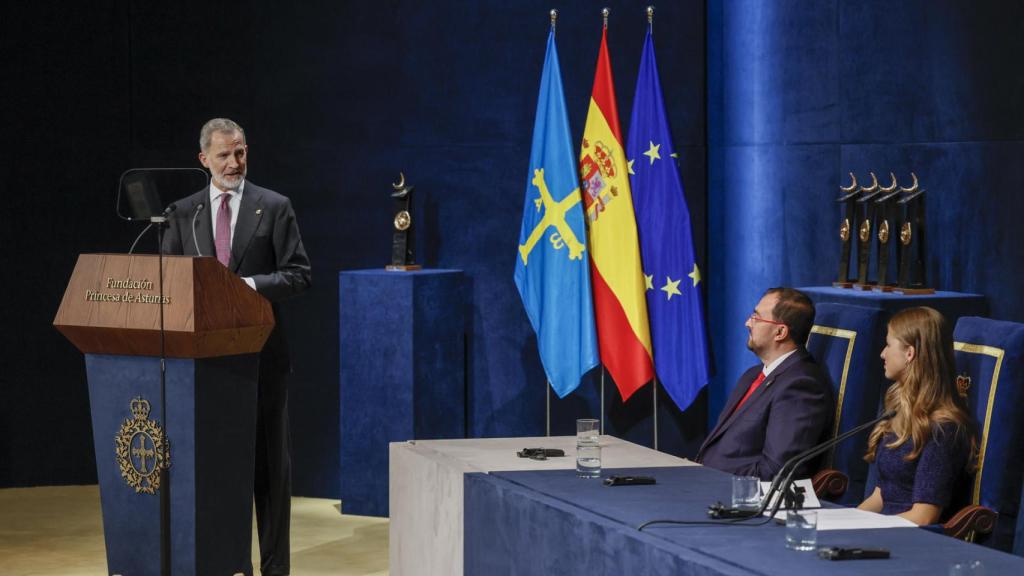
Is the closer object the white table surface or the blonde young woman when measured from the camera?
the blonde young woman

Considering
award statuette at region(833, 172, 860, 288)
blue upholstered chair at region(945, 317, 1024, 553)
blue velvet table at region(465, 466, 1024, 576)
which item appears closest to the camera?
blue velvet table at region(465, 466, 1024, 576)

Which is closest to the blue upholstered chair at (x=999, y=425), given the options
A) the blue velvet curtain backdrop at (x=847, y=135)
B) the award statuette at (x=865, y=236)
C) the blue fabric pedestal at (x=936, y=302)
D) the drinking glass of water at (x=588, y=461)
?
the blue fabric pedestal at (x=936, y=302)

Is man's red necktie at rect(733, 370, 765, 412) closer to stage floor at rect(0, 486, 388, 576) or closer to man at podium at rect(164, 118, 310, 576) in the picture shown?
man at podium at rect(164, 118, 310, 576)

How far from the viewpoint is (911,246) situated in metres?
4.94

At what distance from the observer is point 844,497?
14.0 feet

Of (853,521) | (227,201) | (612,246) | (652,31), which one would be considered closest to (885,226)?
(612,246)

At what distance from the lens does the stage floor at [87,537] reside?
17.0ft

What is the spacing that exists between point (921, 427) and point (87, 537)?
3.54 m

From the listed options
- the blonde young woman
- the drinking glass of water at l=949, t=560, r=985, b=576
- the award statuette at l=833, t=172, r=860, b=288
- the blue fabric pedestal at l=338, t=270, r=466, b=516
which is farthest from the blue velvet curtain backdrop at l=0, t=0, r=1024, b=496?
the drinking glass of water at l=949, t=560, r=985, b=576

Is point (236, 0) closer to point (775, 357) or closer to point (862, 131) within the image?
point (862, 131)

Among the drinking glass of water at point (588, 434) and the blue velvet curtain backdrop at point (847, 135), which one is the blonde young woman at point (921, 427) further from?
the blue velvet curtain backdrop at point (847, 135)

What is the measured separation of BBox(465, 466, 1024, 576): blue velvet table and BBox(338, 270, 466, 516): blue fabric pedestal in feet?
8.32

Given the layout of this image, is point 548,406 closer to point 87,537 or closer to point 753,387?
point 87,537

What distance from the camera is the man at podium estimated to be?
4.60 meters
